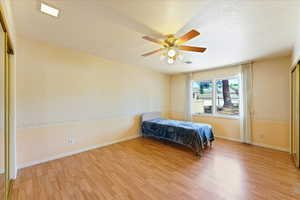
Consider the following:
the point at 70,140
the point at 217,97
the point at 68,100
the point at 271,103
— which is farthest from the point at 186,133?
the point at 68,100

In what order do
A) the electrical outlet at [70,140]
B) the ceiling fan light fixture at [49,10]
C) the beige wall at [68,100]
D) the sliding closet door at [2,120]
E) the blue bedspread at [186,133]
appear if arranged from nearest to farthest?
the sliding closet door at [2,120]
the ceiling fan light fixture at [49,10]
the beige wall at [68,100]
the electrical outlet at [70,140]
the blue bedspread at [186,133]

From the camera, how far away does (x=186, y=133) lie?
3.29 m

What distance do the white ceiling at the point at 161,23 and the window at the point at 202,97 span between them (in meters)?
2.14

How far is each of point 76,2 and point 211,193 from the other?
3.09 m

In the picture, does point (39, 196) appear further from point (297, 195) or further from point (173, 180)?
point (297, 195)

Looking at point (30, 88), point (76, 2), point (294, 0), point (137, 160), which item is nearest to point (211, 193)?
point (137, 160)

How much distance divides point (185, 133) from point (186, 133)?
0.10ft

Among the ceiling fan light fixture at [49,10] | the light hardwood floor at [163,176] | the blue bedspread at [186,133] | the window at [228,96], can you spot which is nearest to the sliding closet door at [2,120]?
the light hardwood floor at [163,176]

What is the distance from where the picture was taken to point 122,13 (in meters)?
1.71

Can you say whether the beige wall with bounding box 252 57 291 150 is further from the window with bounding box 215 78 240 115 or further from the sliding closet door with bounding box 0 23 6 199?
the sliding closet door with bounding box 0 23 6 199

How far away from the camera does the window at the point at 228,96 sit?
4.21 m

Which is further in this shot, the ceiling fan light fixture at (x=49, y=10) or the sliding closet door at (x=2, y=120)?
the ceiling fan light fixture at (x=49, y=10)

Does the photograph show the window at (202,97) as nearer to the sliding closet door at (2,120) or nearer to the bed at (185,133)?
the bed at (185,133)

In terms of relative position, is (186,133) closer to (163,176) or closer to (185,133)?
(185,133)
